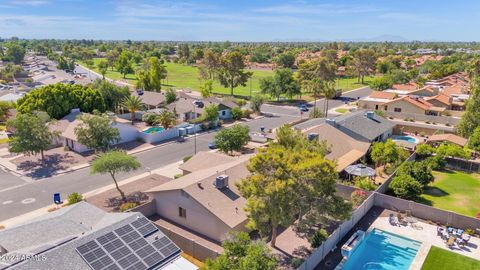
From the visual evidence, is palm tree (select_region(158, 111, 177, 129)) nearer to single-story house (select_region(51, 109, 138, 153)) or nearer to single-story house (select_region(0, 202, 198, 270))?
single-story house (select_region(51, 109, 138, 153))

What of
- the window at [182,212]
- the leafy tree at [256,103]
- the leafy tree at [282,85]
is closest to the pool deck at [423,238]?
the window at [182,212]

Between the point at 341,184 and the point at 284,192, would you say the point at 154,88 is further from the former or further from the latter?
the point at 284,192

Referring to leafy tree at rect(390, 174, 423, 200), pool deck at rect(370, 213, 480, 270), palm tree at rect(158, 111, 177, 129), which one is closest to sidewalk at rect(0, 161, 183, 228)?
palm tree at rect(158, 111, 177, 129)

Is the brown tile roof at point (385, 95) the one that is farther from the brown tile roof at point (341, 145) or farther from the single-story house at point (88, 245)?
the single-story house at point (88, 245)

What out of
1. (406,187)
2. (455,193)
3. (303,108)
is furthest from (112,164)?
(303,108)

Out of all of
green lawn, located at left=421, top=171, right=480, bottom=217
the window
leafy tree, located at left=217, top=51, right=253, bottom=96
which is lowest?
green lawn, located at left=421, top=171, right=480, bottom=217

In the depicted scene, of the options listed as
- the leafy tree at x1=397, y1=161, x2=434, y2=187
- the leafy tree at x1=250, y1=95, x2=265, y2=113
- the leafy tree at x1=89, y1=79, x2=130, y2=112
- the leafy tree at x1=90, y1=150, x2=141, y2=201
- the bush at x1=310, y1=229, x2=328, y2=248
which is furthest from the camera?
the leafy tree at x1=250, y1=95, x2=265, y2=113
